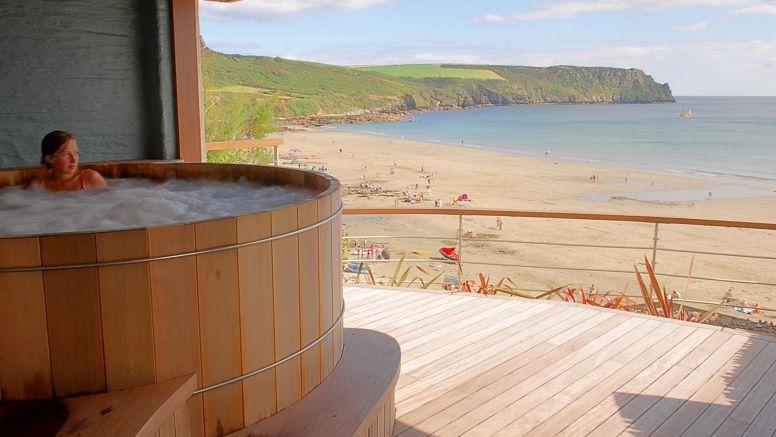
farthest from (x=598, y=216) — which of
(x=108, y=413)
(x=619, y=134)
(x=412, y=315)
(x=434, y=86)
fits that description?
(x=434, y=86)

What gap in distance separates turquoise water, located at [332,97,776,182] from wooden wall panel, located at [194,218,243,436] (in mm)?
19485

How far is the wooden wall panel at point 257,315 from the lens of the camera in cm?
145

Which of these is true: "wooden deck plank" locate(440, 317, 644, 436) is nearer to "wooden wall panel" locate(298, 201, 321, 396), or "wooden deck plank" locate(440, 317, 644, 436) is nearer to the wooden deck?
the wooden deck

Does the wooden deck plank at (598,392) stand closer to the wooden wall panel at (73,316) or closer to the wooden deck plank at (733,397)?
the wooden deck plank at (733,397)

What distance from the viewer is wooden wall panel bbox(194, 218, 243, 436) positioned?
138 cm

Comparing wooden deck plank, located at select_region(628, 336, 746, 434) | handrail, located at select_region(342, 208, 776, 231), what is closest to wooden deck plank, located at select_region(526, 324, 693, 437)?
wooden deck plank, located at select_region(628, 336, 746, 434)

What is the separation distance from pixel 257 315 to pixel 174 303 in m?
0.23

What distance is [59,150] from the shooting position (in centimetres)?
253

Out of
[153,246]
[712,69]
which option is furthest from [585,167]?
[153,246]

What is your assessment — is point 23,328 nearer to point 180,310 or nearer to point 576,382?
point 180,310

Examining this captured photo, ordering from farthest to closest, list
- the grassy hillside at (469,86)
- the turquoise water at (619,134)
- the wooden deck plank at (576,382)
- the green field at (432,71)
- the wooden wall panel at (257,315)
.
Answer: the green field at (432,71) → the grassy hillside at (469,86) → the turquoise water at (619,134) → the wooden deck plank at (576,382) → the wooden wall panel at (257,315)

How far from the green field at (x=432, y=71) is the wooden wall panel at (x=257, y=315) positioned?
132 feet

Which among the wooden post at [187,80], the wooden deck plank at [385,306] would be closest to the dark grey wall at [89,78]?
the wooden post at [187,80]

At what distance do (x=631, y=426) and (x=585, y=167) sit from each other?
19436 millimetres
